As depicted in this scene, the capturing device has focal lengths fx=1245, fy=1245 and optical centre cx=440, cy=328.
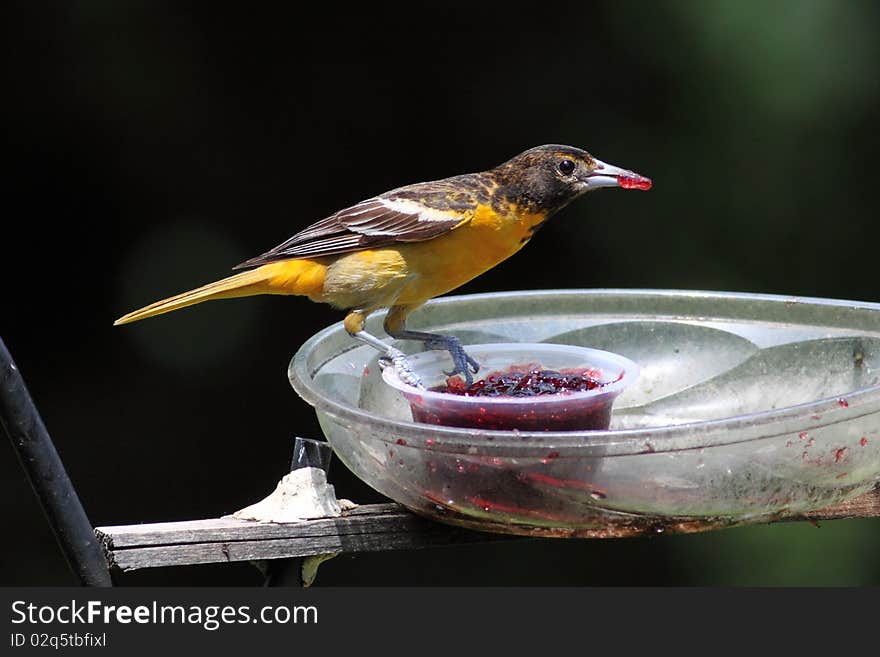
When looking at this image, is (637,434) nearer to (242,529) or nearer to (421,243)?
(242,529)

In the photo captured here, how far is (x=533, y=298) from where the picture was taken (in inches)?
128

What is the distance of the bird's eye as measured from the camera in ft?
10.00

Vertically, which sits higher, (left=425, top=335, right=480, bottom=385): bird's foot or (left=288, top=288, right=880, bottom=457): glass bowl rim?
(left=288, top=288, right=880, bottom=457): glass bowl rim

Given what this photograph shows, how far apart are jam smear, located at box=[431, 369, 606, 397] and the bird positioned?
165mm

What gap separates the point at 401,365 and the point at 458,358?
0.19 m

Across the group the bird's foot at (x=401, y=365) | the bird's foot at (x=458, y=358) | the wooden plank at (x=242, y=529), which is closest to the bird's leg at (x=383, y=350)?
the bird's foot at (x=401, y=365)

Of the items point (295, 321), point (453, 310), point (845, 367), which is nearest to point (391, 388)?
point (453, 310)

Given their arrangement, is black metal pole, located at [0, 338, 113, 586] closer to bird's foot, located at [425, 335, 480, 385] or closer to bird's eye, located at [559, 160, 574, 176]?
bird's foot, located at [425, 335, 480, 385]

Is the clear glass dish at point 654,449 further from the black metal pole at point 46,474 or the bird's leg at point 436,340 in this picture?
the black metal pole at point 46,474

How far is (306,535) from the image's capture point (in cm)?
240

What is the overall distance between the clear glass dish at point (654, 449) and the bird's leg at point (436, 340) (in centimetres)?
17

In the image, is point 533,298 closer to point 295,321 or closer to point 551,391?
point 551,391

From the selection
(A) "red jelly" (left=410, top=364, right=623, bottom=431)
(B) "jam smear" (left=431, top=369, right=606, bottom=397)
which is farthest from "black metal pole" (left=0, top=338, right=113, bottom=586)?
(B) "jam smear" (left=431, top=369, right=606, bottom=397)

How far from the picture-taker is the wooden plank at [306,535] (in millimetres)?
2264
